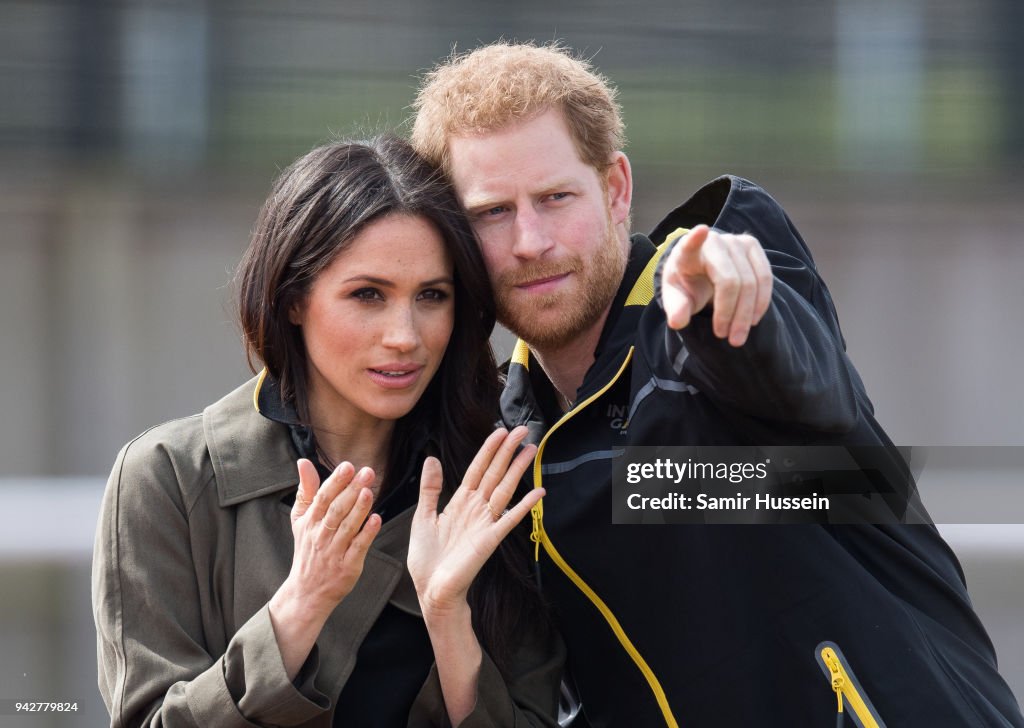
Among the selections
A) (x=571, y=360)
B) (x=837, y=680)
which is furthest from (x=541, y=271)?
(x=837, y=680)

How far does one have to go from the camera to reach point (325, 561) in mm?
1517

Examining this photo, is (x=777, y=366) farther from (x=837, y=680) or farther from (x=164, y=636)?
(x=164, y=636)

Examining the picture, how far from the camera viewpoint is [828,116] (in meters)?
2.70

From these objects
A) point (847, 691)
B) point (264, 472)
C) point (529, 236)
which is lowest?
point (847, 691)

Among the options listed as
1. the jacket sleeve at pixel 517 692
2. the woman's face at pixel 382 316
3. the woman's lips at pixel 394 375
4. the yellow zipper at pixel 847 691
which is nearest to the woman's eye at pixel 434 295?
the woman's face at pixel 382 316

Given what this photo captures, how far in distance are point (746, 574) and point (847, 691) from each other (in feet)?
0.69

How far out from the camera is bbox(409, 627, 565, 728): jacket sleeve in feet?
5.49

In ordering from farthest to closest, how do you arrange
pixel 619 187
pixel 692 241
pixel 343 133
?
1. pixel 343 133
2. pixel 619 187
3. pixel 692 241

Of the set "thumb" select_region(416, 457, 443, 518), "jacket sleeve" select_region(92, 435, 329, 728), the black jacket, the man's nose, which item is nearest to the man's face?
the man's nose

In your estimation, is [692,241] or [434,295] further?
[434,295]

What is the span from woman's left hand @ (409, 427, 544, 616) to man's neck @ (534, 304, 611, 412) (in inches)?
12.7

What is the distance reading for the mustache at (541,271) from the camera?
1891 mm

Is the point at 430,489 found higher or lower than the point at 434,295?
lower

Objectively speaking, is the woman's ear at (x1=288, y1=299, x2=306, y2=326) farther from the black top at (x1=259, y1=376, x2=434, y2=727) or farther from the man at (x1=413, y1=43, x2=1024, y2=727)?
the man at (x1=413, y1=43, x2=1024, y2=727)
